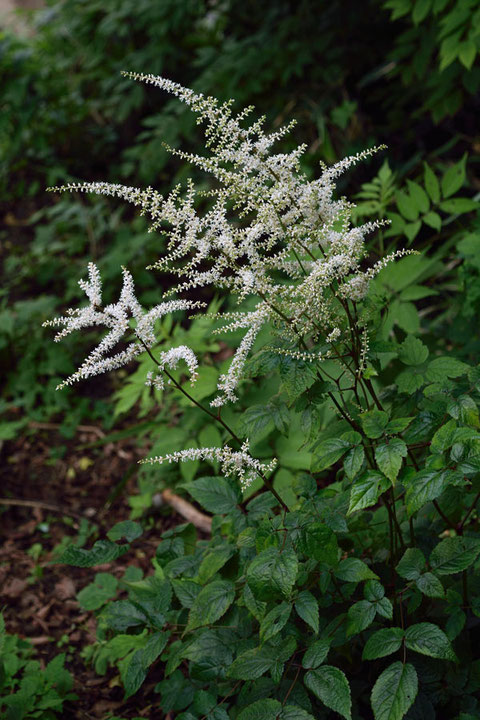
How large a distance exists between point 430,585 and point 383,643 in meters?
0.18

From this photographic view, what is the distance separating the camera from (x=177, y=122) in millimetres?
5328

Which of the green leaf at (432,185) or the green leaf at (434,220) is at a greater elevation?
the green leaf at (432,185)

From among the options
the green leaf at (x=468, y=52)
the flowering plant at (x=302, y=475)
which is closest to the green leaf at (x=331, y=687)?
the flowering plant at (x=302, y=475)

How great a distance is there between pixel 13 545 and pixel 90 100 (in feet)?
17.3

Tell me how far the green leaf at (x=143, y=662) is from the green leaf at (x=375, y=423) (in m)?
0.86

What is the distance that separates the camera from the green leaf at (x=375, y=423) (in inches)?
63.1

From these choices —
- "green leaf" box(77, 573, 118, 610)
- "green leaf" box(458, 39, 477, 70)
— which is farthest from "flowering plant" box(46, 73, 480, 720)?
"green leaf" box(458, 39, 477, 70)

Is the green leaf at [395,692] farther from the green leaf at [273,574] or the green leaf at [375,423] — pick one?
the green leaf at [375,423]

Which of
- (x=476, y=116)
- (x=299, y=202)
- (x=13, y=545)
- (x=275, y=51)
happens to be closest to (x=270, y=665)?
(x=299, y=202)

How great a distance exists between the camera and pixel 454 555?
1.74m

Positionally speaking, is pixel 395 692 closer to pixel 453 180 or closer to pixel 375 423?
pixel 375 423

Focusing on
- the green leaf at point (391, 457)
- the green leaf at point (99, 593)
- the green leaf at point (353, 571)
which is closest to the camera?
the green leaf at point (391, 457)

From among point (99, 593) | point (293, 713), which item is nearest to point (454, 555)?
point (293, 713)

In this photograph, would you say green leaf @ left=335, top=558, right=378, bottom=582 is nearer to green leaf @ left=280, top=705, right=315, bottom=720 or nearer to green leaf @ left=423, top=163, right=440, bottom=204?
green leaf @ left=280, top=705, right=315, bottom=720
